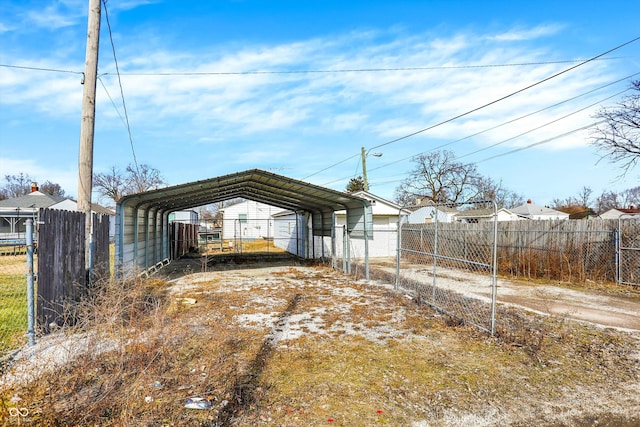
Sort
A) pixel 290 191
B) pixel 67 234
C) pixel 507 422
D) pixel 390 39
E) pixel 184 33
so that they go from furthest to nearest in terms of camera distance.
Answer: pixel 290 191 < pixel 390 39 < pixel 184 33 < pixel 67 234 < pixel 507 422

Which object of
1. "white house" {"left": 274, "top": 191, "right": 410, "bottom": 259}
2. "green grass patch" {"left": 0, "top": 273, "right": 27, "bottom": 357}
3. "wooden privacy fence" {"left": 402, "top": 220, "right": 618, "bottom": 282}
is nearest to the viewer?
"green grass patch" {"left": 0, "top": 273, "right": 27, "bottom": 357}

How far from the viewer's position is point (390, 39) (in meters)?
11.2

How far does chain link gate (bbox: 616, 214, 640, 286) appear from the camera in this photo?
9.52m

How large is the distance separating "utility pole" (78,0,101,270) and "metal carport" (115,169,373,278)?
94.8 inches

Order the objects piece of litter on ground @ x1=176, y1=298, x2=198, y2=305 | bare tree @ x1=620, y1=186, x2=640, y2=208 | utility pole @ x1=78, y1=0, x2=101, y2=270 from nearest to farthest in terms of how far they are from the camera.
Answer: utility pole @ x1=78, y1=0, x2=101, y2=270, piece of litter on ground @ x1=176, y1=298, x2=198, y2=305, bare tree @ x1=620, y1=186, x2=640, y2=208

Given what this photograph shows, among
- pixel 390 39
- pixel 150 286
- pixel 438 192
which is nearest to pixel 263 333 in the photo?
pixel 150 286

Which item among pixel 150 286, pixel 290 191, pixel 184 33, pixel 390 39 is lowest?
pixel 150 286

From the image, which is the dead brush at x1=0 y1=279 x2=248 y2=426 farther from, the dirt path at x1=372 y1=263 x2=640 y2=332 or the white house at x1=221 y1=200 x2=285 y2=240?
the white house at x1=221 y1=200 x2=285 y2=240

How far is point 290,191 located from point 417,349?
8.50m

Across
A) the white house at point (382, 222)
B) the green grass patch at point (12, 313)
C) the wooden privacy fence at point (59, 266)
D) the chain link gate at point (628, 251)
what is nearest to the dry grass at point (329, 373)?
the wooden privacy fence at point (59, 266)

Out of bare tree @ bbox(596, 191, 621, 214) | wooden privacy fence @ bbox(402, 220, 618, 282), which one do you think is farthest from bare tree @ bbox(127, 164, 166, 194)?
bare tree @ bbox(596, 191, 621, 214)

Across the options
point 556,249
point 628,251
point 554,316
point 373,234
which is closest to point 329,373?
point 554,316

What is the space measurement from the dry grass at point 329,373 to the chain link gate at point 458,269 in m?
0.70

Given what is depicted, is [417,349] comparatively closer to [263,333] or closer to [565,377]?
[565,377]
